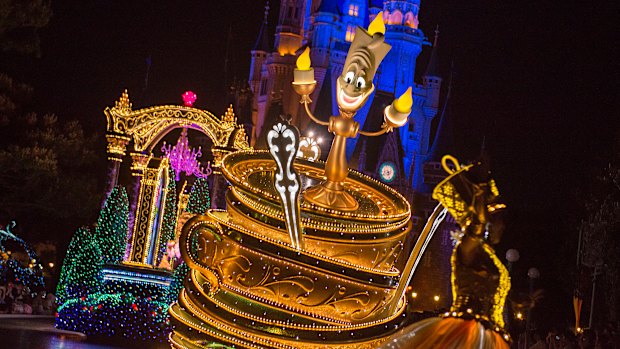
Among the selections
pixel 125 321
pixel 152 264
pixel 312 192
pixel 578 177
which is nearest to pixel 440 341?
pixel 312 192

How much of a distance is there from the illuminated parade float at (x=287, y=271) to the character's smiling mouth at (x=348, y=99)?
0.61 metres

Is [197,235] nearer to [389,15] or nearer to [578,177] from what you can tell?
[578,177]

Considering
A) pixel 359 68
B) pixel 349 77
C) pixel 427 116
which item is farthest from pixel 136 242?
pixel 427 116

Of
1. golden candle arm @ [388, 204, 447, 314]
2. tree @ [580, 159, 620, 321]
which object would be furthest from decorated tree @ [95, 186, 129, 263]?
tree @ [580, 159, 620, 321]

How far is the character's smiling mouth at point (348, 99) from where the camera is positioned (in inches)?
392

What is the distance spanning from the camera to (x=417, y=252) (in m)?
8.45

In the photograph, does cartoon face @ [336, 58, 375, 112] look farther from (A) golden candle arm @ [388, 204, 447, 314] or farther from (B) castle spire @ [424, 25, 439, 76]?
(B) castle spire @ [424, 25, 439, 76]

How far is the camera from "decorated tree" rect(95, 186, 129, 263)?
15812 millimetres

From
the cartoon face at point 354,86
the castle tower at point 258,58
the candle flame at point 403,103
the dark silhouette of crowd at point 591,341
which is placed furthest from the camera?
the castle tower at point 258,58

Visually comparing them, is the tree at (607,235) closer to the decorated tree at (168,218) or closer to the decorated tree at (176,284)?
the decorated tree at (168,218)

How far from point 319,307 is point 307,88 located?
2790 mm

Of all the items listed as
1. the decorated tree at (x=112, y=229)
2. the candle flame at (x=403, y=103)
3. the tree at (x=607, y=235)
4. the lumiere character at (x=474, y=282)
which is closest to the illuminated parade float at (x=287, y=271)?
the candle flame at (x=403, y=103)

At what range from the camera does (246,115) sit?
65812 millimetres

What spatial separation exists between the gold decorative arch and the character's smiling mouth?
7.53 meters
